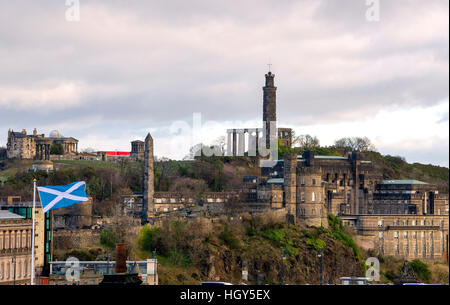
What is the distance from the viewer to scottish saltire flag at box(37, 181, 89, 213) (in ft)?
150

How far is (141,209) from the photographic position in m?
91.3

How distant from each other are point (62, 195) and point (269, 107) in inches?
2715

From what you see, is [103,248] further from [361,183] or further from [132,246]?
[361,183]

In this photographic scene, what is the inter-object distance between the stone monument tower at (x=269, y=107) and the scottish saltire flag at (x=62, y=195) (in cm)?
6740

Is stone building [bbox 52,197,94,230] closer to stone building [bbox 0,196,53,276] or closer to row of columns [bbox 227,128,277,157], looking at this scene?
stone building [bbox 0,196,53,276]

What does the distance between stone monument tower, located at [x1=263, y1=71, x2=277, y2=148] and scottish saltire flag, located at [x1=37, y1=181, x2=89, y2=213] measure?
67.4 m

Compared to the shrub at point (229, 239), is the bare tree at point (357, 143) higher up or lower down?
higher up

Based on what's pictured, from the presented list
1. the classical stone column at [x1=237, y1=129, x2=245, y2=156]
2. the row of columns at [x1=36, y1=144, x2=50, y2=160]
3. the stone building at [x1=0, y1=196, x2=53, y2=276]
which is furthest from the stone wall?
the classical stone column at [x1=237, y1=129, x2=245, y2=156]

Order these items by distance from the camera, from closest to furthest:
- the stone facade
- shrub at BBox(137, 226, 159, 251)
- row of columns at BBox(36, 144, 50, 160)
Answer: shrub at BBox(137, 226, 159, 251) → the stone facade → row of columns at BBox(36, 144, 50, 160)

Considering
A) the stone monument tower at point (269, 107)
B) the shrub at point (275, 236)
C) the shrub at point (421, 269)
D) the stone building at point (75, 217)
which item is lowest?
the shrub at point (421, 269)

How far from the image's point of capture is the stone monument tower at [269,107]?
112m

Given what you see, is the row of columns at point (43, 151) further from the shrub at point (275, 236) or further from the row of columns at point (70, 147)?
the shrub at point (275, 236)

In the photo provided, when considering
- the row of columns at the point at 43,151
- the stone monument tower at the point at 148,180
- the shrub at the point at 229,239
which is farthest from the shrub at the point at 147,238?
the row of columns at the point at 43,151
